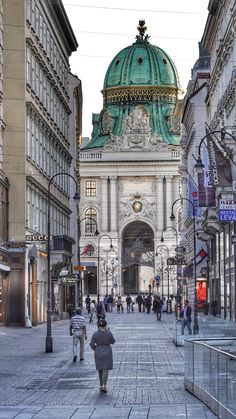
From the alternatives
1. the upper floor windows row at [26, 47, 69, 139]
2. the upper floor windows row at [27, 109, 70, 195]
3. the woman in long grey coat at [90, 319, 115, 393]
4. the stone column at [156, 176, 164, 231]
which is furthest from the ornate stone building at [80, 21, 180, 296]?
the woman in long grey coat at [90, 319, 115, 393]

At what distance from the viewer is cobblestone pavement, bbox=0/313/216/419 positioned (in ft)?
73.4

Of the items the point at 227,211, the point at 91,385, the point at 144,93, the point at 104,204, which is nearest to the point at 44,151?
the point at 227,211

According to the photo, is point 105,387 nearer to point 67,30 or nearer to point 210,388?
point 210,388

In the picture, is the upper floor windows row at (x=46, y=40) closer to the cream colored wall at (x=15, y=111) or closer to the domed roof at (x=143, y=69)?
the cream colored wall at (x=15, y=111)

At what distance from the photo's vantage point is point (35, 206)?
232ft

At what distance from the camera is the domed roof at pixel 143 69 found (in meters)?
182

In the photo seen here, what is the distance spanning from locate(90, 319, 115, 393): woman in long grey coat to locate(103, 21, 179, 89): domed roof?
15548 cm

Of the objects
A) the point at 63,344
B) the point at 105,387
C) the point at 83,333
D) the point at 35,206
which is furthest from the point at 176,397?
the point at 35,206

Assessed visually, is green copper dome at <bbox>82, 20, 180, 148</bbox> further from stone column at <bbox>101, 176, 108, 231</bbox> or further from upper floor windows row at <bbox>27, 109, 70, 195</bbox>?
upper floor windows row at <bbox>27, 109, 70, 195</bbox>

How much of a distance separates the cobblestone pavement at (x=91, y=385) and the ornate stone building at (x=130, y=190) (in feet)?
398

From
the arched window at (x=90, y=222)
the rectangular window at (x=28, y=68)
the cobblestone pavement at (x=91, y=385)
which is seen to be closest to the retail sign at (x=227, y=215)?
the cobblestone pavement at (x=91, y=385)

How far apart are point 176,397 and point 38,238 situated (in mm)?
36944

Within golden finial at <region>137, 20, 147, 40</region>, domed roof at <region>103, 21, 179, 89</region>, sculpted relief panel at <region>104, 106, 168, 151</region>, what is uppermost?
golden finial at <region>137, 20, 147, 40</region>

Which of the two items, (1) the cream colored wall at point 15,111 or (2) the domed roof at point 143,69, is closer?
(1) the cream colored wall at point 15,111
